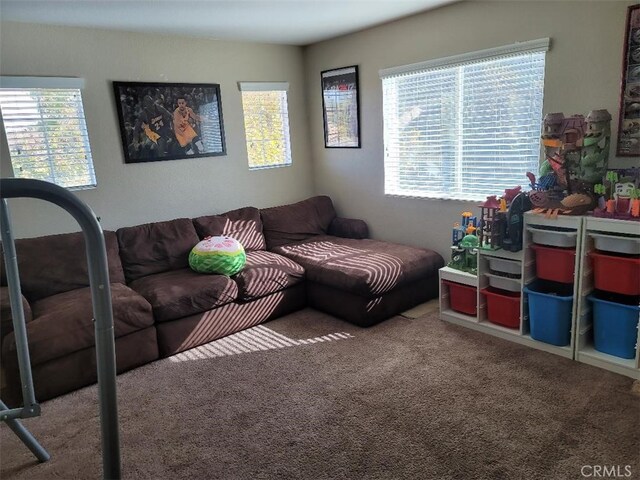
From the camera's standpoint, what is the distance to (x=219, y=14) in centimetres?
325

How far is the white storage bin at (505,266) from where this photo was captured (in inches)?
118

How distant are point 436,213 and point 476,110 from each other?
0.90 metres

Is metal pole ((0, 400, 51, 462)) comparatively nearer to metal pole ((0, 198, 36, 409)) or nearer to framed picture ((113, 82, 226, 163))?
metal pole ((0, 198, 36, 409))

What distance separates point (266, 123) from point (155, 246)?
1743 mm

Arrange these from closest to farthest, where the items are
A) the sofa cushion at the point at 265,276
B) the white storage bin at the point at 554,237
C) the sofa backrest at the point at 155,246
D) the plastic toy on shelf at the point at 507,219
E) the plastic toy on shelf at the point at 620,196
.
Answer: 1. the plastic toy on shelf at the point at 620,196
2. the white storage bin at the point at 554,237
3. the plastic toy on shelf at the point at 507,219
4. the sofa cushion at the point at 265,276
5. the sofa backrest at the point at 155,246

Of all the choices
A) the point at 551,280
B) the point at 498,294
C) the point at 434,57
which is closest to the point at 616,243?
the point at 551,280

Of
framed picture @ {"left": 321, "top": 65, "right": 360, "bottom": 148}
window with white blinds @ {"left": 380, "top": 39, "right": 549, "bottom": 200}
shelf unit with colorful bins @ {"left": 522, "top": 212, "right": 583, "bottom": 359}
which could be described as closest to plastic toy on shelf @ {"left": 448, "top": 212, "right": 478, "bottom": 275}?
window with white blinds @ {"left": 380, "top": 39, "right": 549, "bottom": 200}

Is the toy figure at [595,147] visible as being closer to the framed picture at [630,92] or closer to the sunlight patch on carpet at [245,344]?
the framed picture at [630,92]

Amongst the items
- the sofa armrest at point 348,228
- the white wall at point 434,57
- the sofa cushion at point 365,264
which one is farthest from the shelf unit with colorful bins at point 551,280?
the sofa armrest at point 348,228

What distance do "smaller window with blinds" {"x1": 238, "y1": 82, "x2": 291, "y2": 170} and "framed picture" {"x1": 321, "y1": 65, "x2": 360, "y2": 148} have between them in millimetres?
423

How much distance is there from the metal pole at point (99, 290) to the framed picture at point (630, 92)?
2922 millimetres

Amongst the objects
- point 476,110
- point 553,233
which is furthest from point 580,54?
point 553,233

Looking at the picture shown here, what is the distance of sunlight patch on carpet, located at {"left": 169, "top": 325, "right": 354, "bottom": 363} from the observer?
3131 mm

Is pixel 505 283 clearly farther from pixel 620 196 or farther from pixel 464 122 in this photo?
pixel 464 122
